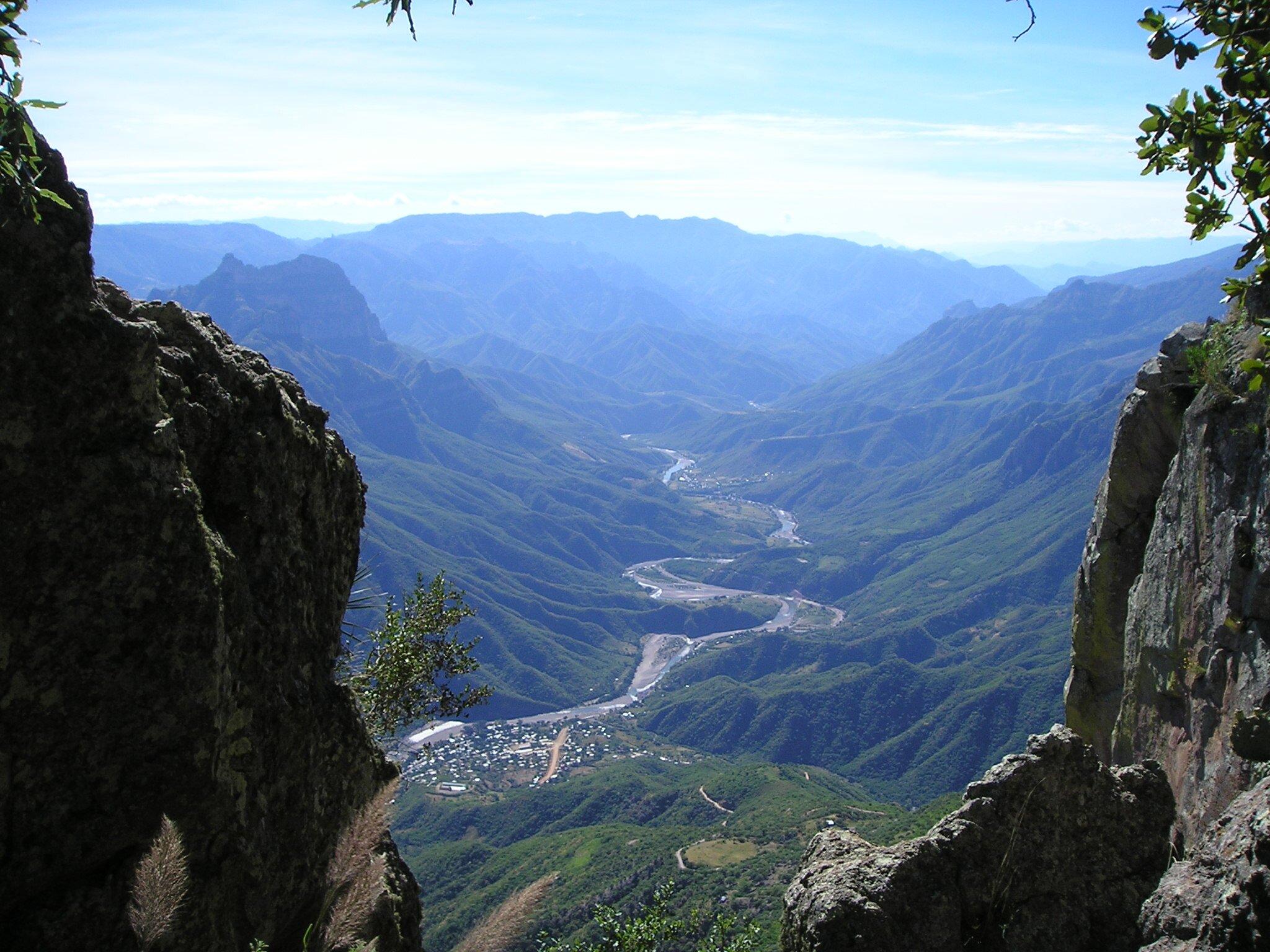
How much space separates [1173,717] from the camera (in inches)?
466

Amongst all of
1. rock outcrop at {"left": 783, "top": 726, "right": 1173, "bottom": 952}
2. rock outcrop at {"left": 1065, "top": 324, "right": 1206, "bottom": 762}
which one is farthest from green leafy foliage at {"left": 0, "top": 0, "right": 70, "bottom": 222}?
rock outcrop at {"left": 1065, "top": 324, "right": 1206, "bottom": 762}

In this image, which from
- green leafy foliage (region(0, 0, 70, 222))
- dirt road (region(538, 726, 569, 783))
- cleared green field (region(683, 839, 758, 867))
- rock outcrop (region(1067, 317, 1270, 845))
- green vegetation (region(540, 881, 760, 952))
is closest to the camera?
green leafy foliage (region(0, 0, 70, 222))

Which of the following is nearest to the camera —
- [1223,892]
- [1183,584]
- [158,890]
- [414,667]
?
[158,890]

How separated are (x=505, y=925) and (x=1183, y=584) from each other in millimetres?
9916

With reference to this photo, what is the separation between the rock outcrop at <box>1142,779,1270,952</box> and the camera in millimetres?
6004

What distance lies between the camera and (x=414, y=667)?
643 inches

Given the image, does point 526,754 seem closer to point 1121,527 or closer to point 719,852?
point 719,852

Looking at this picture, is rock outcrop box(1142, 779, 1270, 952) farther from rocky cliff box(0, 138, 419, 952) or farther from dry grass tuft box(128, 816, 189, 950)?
rocky cliff box(0, 138, 419, 952)

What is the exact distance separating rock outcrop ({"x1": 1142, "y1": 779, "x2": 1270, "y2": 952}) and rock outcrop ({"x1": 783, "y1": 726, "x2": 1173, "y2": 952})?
0.93 metres

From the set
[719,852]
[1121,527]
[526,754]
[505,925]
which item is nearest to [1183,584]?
[1121,527]

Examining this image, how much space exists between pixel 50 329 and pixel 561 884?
7943 cm

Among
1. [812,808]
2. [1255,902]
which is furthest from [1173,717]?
[812,808]

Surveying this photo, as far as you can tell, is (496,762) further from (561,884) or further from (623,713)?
(561,884)

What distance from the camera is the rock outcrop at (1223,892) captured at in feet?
19.7
